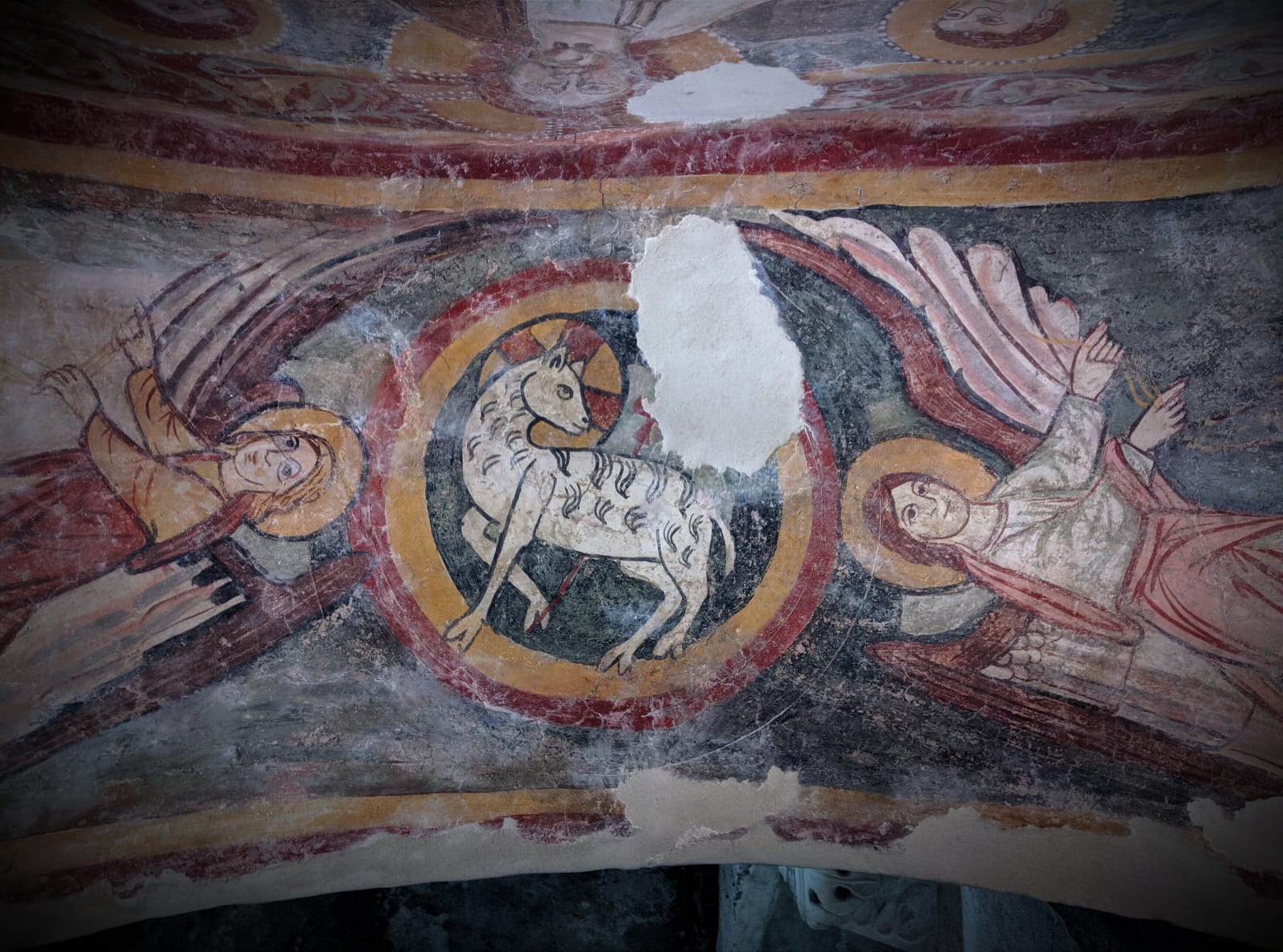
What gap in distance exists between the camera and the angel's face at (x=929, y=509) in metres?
2.65

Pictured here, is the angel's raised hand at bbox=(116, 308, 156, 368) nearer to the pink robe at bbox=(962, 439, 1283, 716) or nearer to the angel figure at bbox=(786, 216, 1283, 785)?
the angel figure at bbox=(786, 216, 1283, 785)

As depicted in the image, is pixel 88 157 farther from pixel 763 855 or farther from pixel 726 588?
pixel 763 855

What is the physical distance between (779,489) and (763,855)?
1294 mm

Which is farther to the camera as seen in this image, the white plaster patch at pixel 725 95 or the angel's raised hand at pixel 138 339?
the angel's raised hand at pixel 138 339

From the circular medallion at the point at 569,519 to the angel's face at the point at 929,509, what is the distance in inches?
8.5

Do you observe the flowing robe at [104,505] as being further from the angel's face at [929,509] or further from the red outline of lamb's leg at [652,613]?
the angel's face at [929,509]

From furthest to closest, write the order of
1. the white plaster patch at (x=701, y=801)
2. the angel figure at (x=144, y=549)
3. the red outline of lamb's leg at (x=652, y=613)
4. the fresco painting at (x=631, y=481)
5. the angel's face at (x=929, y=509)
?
the white plaster patch at (x=701, y=801) < the red outline of lamb's leg at (x=652, y=613) < the angel's face at (x=929, y=509) < the angel figure at (x=144, y=549) < the fresco painting at (x=631, y=481)

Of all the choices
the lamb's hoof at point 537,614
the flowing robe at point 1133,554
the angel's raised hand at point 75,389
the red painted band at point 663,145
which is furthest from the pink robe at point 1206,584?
the angel's raised hand at point 75,389

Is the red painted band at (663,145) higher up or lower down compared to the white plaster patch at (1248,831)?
higher up

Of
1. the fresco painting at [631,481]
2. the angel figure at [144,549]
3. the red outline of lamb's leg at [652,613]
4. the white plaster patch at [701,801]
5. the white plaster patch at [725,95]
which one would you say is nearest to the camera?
the white plaster patch at [725,95]

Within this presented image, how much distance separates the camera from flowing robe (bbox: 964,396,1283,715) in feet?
8.29

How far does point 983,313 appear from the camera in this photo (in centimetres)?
255

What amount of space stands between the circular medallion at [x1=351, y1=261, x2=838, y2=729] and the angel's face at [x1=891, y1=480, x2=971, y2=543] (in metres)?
0.21

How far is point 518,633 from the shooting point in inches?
110
